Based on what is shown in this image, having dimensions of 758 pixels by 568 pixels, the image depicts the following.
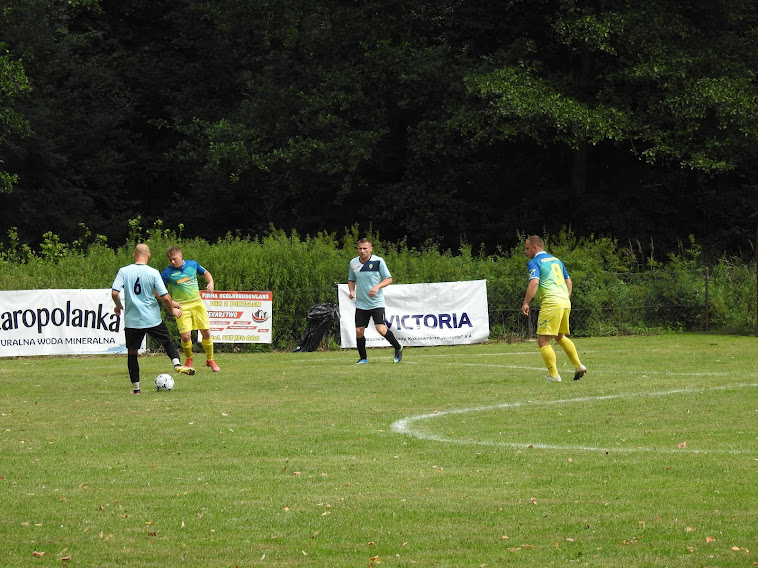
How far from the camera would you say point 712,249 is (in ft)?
125

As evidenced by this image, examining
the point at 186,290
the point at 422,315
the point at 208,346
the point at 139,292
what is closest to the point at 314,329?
the point at 422,315

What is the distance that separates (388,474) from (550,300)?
279 inches

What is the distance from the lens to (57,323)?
78.4 feet

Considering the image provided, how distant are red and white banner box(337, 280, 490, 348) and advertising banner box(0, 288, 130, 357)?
5.02 meters

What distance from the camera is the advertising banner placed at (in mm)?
23828

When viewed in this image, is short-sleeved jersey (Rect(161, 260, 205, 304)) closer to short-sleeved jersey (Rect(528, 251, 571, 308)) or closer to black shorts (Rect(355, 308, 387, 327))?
black shorts (Rect(355, 308, 387, 327))

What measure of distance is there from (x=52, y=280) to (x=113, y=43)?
2570 centimetres

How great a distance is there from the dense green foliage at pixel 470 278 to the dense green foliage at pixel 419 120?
6.79 metres

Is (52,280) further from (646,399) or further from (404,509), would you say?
(404,509)

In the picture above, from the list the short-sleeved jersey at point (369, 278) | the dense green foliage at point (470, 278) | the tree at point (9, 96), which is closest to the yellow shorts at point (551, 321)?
the short-sleeved jersey at point (369, 278)

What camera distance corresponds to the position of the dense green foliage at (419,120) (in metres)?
34.6

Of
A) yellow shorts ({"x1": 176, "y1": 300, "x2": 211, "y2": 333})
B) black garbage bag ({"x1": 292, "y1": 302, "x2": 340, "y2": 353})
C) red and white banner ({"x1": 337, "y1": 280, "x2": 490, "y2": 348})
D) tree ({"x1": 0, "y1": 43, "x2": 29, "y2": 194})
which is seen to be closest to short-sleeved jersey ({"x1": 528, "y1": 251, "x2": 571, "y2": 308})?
yellow shorts ({"x1": 176, "y1": 300, "x2": 211, "y2": 333})

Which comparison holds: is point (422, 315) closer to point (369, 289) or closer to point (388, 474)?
point (369, 289)

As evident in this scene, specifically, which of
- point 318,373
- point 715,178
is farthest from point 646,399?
point 715,178
